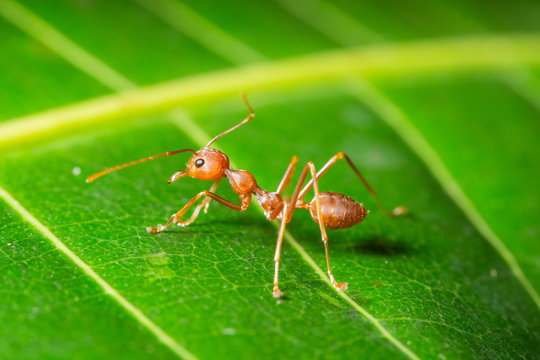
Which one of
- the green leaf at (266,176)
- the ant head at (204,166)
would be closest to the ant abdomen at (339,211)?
the green leaf at (266,176)

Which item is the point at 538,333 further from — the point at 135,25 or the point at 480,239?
the point at 135,25

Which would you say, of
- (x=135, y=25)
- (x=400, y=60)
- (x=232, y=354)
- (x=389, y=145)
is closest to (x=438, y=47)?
(x=400, y=60)

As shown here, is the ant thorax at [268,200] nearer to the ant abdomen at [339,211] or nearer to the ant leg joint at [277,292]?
the ant abdomen at [339,211]

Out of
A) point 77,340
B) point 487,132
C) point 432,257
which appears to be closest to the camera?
point 77,340

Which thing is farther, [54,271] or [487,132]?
[487,132]

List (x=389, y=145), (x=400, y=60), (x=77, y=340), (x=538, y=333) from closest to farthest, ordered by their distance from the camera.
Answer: (x=77, y=340) → (x=538, y=333) → (x=389, y=145) → (x=400, y=60)

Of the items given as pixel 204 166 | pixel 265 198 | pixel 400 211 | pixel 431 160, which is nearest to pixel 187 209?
pixel 204 166

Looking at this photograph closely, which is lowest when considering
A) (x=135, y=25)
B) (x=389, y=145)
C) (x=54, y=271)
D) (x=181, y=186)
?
(x=54, y=271)
